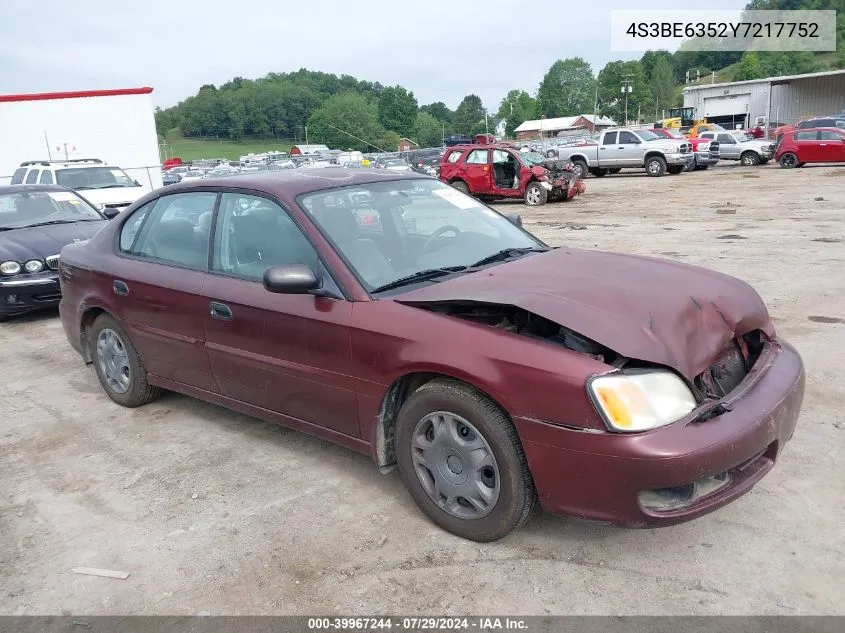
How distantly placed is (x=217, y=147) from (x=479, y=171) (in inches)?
3247

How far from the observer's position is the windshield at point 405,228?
345cm

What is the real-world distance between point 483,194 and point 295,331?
15963mm

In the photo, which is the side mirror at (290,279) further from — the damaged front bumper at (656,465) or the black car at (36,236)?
the black car at (36,236)

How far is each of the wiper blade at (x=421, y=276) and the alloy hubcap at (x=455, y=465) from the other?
27.0 inches

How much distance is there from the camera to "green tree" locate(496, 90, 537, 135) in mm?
142938

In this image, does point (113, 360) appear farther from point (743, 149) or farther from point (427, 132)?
point (427, 132)

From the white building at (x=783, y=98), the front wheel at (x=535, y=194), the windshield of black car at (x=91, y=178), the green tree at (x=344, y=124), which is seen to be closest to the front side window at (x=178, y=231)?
the windshield of black car at (x=91, y=178)

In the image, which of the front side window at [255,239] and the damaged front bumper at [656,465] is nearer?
the damaged front bumper at [656,465]

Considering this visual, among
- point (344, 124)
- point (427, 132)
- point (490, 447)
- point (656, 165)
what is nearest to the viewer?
point (490, 447)

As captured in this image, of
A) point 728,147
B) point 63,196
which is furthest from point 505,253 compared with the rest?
point 728,147

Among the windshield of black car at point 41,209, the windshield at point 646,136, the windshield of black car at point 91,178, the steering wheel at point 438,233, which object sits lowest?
the steering wheel at point 438,233

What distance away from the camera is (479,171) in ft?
60.7

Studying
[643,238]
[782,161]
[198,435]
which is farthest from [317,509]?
[782,161]

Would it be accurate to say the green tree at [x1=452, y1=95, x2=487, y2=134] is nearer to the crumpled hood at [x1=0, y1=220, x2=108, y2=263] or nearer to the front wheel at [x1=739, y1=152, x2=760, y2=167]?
the front wheel at [x1=739, y1=152, x2=760, y2=167]
